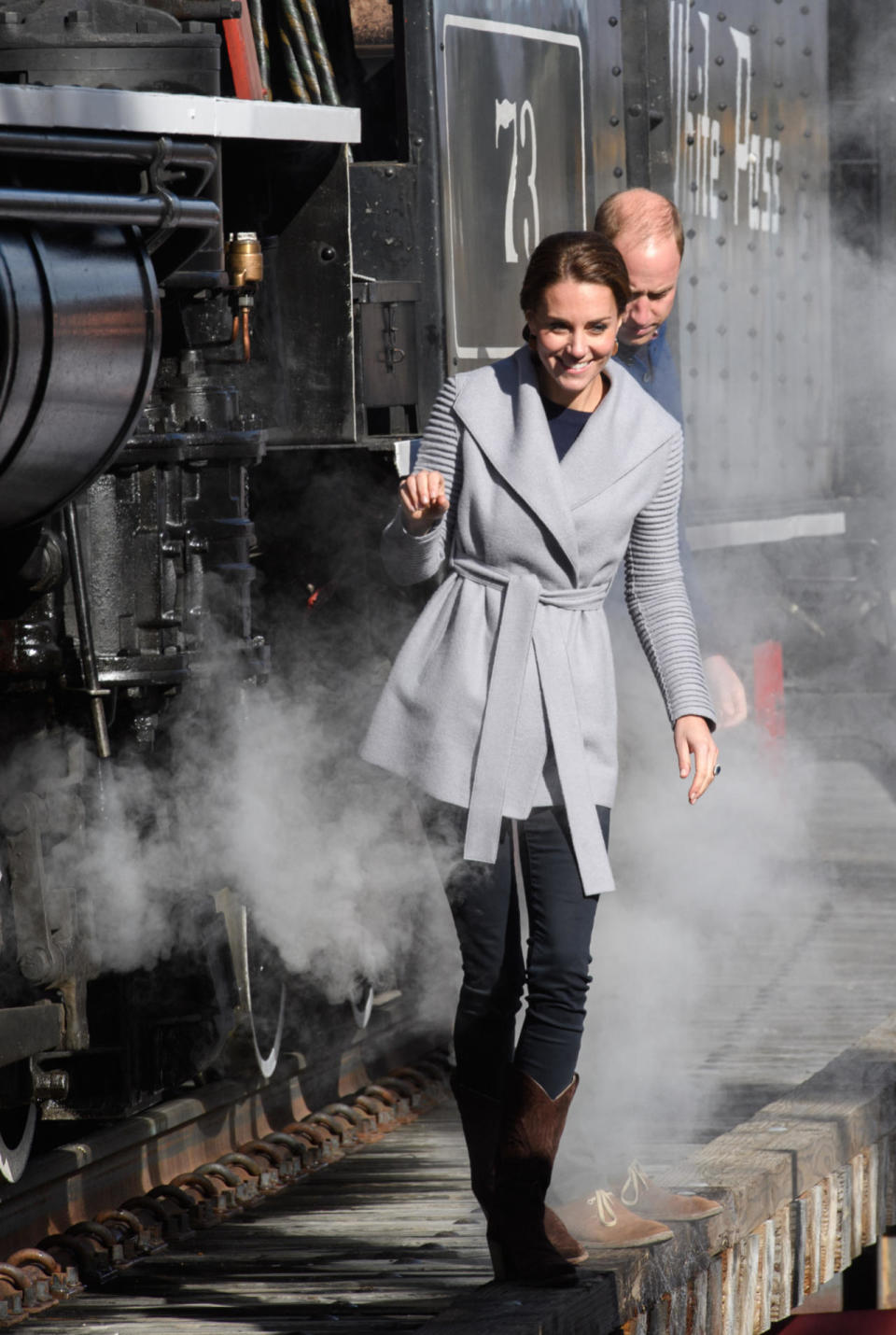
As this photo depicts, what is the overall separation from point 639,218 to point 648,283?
0.11m

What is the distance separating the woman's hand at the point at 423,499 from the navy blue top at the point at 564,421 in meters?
0.26

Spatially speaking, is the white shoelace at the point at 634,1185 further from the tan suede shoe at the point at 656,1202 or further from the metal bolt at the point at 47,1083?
the metal bolt at the point at 47,1083

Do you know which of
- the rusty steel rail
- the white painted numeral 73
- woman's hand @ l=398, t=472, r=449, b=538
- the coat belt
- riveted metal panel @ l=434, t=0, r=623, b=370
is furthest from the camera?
the white painted numeral 73

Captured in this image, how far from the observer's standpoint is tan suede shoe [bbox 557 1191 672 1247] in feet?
10.4

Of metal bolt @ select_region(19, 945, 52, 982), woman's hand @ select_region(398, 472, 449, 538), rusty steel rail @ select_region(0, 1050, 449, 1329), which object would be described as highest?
woman's hand @ select_region(398, 472, 449, 538)

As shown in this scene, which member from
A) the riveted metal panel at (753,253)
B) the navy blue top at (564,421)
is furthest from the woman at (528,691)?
the riveted metal panel at (753,253)

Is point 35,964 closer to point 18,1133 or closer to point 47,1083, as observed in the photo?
point 47,1083

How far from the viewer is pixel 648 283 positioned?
143 inches

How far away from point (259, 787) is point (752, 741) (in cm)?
314

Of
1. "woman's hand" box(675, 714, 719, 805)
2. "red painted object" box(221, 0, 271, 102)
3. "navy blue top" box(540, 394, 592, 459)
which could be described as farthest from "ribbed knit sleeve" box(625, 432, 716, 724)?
"red painted object" box(221, 0, 271, 102)

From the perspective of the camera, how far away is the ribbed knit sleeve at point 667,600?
3.18 metres

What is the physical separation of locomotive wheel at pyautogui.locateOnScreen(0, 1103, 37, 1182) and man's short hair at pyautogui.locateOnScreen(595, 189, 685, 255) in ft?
5.76

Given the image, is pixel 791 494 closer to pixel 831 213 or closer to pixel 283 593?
pixel 831 213

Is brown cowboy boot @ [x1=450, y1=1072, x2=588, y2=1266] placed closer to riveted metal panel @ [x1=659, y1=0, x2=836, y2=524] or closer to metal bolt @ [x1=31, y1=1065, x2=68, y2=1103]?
metal bolt @ [x1=31, y1=1065, x2=68, y2=1103]
